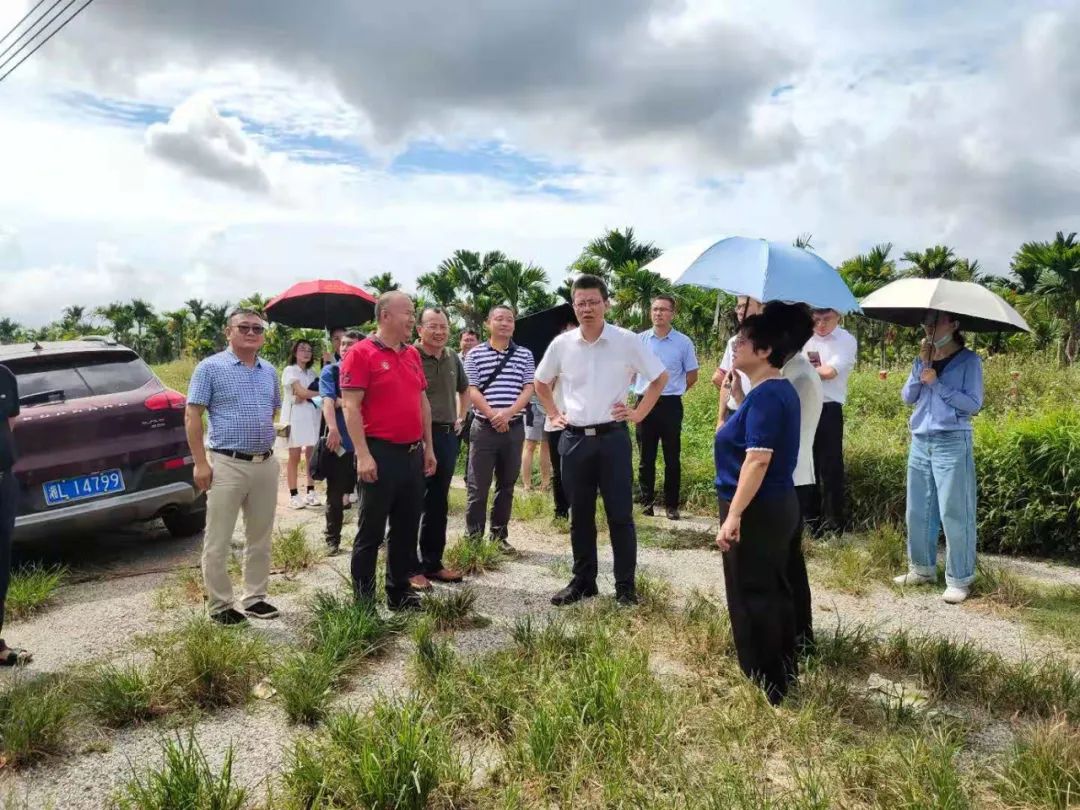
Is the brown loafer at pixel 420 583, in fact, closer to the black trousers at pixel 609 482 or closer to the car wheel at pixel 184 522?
the black trousers at pixel 609 482

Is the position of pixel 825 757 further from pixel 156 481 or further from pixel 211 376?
pixel 156 481

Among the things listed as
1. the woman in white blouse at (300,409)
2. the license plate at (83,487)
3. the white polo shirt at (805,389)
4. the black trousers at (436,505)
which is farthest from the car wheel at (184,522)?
the white polo shirt at (805,389)

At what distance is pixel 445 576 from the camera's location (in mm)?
5180

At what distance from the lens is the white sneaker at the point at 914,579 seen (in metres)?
4.94

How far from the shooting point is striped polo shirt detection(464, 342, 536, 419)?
5.82 meters

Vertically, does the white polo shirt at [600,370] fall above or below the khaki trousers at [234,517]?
above

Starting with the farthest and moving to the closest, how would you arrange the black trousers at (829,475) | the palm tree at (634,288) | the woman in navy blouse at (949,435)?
1. the palm tree at (634,288)
2. the black trousers at (829,475)
3. the woman in navy blouse at (949,435)

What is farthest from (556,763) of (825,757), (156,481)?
(156,481)

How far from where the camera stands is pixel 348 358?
4133 millimetres

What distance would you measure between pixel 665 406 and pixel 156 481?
427cm

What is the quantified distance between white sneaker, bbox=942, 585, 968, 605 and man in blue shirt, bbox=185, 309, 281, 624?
163 inches

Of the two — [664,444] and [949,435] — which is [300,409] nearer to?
[664,444]

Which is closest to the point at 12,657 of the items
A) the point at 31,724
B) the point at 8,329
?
the point at 31,724

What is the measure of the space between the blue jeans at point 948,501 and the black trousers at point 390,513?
10.7ft
